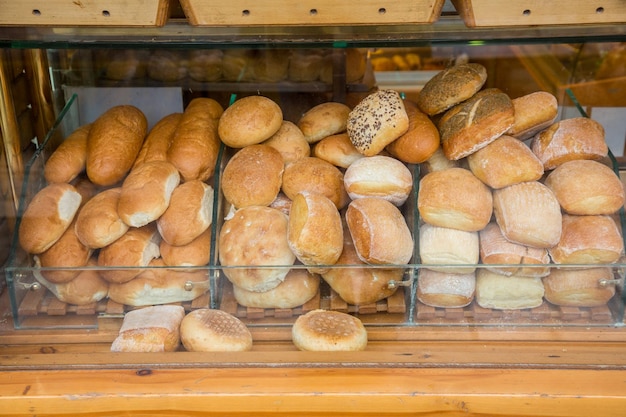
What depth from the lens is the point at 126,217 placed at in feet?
5.13

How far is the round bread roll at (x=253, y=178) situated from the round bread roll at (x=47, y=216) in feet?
1.26

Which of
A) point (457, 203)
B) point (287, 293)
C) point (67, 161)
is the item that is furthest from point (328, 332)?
point (67, 161)

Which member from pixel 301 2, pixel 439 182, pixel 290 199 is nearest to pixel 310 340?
pixel 290 199

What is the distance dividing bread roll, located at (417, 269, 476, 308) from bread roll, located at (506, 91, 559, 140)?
1.30 ft

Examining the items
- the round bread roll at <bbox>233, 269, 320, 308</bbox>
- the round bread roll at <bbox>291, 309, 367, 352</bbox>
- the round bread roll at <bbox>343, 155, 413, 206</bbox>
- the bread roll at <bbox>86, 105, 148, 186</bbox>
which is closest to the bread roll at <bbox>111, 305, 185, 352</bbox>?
the round bread roll at <bbox>233, 269, 320, 308</bbox>

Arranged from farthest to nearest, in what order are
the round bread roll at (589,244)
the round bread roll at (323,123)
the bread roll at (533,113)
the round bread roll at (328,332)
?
the round bread roll at (323,123)
the bread roll at (533,113)
the round bread roll at (589,244)
the round bread roll at (328,332)

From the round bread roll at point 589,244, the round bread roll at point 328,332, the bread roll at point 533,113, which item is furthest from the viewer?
the bread roll at point 533,113

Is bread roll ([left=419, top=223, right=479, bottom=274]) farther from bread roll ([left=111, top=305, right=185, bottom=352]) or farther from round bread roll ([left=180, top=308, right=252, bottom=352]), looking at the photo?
bread roll ([left=111, top=305, right=185, bottom=352])

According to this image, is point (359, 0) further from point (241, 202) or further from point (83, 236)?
point (83, 236)

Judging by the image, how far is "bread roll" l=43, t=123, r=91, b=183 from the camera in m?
1.68

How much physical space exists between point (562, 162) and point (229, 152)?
2.81 feet

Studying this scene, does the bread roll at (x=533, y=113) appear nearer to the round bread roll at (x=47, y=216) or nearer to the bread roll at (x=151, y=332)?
the bread roll at (x=151, y=332)

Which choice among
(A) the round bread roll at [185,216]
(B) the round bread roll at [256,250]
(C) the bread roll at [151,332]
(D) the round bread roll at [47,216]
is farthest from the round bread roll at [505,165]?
(D) the round bread roll at [47,216]

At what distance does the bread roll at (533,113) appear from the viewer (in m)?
1.62
